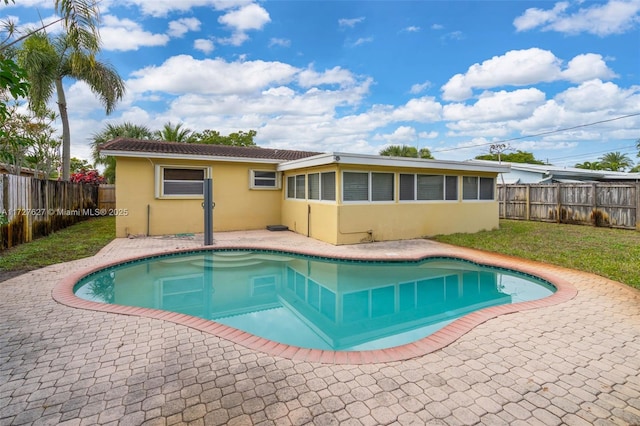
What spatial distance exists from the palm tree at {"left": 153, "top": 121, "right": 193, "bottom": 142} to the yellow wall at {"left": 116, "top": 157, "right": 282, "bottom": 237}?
11159 mm

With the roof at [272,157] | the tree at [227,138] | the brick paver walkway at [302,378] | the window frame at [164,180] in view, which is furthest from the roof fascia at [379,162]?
the tree at [227,138]

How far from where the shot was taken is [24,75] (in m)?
2.78

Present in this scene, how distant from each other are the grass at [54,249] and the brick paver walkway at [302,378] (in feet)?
12.0

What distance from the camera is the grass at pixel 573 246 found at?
7.15 meters

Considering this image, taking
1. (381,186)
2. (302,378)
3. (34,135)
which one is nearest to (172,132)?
(34,135)

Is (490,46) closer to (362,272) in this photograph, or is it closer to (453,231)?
(453,231)

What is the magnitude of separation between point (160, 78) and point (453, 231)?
1446 cm

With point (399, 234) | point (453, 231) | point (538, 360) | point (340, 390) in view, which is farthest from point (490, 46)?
point (340, 390)

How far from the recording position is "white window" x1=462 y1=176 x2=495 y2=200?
A: 1243 centimetres

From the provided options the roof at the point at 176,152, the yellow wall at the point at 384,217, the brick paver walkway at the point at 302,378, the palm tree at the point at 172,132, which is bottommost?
the brick paver walkway at the point at 302,378

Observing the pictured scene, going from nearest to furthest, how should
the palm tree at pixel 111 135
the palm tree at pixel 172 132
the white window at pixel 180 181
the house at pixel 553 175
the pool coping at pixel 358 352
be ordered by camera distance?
the pool coping at pixel 358 352
the white window at pixel 180 181
the house at pixel 553 175
the palm tree at pixel 111 135
the palm tree at pixel 172 132

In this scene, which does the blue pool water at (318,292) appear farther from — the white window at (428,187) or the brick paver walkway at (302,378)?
the white window at (428,187)

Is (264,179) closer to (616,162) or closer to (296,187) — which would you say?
(296,187)

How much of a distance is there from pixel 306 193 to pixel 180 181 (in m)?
4.69
